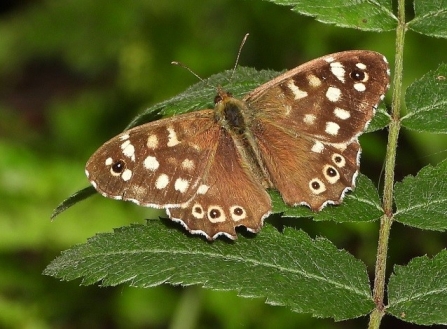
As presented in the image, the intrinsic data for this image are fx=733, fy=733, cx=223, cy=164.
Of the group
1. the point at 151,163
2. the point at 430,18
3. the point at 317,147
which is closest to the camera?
the point at 151,163

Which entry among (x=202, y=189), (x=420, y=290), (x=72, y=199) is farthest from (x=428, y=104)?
(x=72, y=199)

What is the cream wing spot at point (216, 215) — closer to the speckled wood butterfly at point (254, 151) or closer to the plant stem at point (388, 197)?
the speckled wood butterfly at point (254, 151)

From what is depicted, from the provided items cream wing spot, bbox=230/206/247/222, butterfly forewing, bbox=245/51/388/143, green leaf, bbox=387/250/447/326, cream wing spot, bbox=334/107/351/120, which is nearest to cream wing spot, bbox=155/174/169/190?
cream wing spot, bbox=230/206/247/222

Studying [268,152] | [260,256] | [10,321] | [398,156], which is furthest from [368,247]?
[10,321]

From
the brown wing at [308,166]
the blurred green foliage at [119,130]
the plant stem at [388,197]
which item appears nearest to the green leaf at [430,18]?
the plant stem at [388,197]

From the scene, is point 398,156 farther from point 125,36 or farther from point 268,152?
point 125,36

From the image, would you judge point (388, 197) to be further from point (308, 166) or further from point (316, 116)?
point (316, 116)

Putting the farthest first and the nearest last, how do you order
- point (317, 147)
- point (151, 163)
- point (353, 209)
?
point (317, 147), point (151, 163), point (353, 209)

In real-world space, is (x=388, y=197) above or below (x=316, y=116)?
below
